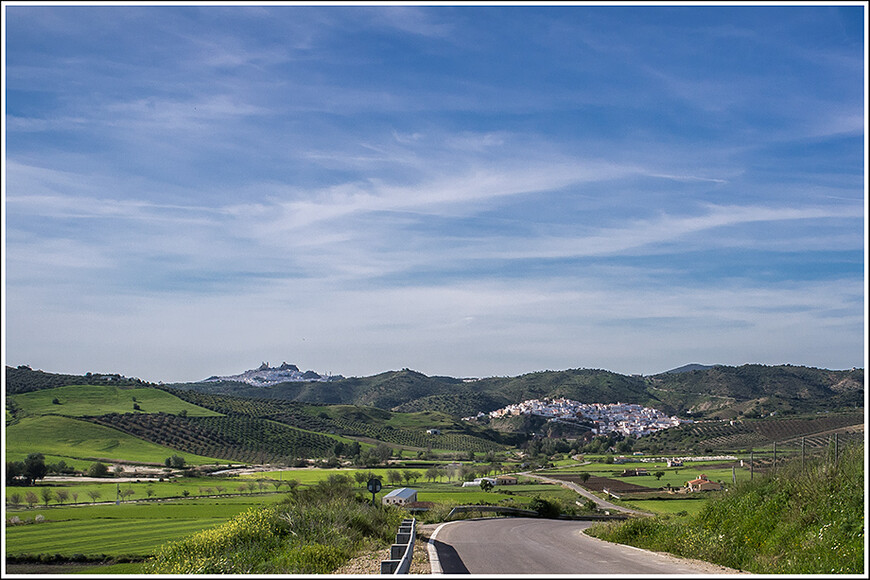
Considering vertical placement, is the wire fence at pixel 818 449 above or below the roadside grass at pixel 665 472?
above

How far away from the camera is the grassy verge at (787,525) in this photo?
8.78 metres

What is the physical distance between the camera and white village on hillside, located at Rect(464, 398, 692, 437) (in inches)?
6166

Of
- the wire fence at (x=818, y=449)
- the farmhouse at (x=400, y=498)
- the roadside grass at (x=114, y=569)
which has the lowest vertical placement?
the farmhouse at (x=400, y=498)

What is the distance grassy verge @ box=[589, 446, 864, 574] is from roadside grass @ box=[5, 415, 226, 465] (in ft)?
216

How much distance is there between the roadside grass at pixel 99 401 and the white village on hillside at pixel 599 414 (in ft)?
247

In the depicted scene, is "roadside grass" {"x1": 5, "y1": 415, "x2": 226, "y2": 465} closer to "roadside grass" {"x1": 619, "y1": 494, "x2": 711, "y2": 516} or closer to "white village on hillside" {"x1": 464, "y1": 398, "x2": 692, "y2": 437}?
"roadside grass" {"x1": 619, "y1": 494, "x2": 711, "y2": 516}

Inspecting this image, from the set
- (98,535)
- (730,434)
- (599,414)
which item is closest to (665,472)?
(730,434)

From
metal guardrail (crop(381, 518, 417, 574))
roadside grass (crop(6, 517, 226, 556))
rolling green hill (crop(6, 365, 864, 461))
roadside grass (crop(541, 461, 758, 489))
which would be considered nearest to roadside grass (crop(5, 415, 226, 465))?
rolling green hill (crop(6, 365, 864, 461))

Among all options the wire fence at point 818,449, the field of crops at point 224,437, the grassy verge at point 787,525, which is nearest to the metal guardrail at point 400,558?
the grassy verge at point 787,525

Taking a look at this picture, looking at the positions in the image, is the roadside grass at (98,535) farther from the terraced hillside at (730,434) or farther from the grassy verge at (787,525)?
the terraced hillside at (730,434)

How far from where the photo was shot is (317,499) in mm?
17531

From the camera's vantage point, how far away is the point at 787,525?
10609 mm

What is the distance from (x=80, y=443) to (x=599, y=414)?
452ft

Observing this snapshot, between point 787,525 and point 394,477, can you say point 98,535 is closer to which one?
point 394,477
